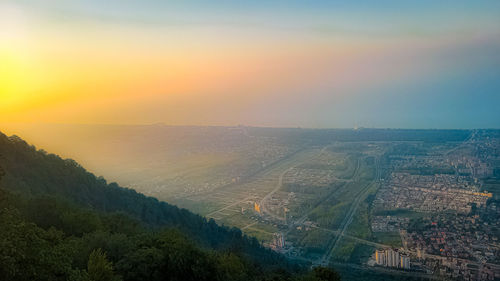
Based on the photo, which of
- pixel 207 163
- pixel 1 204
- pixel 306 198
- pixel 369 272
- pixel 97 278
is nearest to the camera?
pixel 1 204

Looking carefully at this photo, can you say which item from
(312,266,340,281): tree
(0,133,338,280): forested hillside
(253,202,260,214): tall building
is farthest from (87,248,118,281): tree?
(253,202,260,214): tall building

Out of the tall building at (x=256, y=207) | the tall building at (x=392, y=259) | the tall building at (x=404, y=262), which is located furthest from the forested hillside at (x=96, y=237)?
the tall building at (x=404, y=262)

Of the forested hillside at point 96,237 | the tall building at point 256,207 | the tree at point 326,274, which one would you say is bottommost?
the tall building at point 256,207

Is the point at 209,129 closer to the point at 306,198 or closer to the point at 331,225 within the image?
the point at 306,198

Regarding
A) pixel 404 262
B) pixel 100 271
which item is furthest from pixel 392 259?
pixel 100 271

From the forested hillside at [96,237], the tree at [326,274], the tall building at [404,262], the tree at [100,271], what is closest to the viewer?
the forested hillside at [96,237]

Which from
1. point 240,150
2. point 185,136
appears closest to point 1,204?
point 240,150

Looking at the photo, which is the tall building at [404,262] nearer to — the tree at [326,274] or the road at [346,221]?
the road at [346,221]

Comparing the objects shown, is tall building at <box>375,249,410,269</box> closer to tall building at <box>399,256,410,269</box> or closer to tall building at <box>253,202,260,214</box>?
tall building at <box>399,256,410,269</box>
